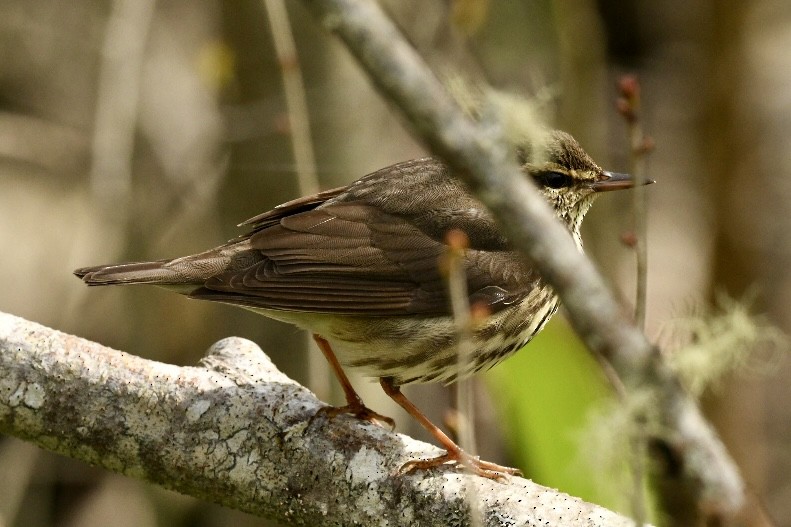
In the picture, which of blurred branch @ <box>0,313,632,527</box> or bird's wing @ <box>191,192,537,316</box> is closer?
blurred branch @ <box>0,313,632,527</box>

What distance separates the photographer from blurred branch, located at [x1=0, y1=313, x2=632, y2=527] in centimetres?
366

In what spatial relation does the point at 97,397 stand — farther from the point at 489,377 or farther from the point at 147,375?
the point at 489,377

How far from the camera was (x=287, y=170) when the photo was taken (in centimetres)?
669

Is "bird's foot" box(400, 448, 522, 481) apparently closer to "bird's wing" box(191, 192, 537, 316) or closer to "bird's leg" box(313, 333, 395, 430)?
"bird's leg" box(313, 333, 395, 430)

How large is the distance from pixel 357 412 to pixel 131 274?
981mm

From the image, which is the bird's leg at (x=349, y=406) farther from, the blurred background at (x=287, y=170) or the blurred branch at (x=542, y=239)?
the blurred branch at (x=542, y=239)

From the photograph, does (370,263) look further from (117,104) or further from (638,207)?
(117,104)

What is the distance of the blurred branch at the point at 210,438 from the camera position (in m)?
3.66

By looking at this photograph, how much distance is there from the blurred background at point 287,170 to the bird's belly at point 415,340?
2.63 ft

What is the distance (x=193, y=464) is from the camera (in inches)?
149

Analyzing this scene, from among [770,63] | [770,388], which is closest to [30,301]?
[770,388]

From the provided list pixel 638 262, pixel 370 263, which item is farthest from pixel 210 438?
pixel 638 262

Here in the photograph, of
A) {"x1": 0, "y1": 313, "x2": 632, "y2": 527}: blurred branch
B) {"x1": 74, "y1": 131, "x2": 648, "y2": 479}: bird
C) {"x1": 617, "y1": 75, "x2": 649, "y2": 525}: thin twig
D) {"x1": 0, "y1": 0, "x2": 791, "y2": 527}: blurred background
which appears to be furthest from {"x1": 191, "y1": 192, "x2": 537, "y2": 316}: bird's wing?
{"x1": 617, "y1": 75, "x2": 649, "y2": 525}: thin twig

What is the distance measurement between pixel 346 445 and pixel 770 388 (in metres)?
6.34
